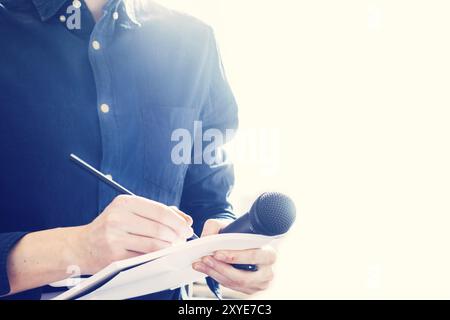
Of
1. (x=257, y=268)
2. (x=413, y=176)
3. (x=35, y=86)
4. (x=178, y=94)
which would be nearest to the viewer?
(x=257, y=268)

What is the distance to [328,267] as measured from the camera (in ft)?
4.33

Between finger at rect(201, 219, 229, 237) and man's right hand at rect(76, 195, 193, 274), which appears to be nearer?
man's right hand at rect(76, 195, 193, 274)

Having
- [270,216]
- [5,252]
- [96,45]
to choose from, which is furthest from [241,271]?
[96,45]

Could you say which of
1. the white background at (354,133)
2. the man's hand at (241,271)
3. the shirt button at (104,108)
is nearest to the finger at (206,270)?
the man's hand at (241,271)

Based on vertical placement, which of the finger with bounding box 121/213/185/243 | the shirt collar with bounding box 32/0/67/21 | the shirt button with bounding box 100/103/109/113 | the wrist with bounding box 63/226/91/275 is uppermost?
the shirt collar with bounding box 32/0/67/21

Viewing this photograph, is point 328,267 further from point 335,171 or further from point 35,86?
point 35,86

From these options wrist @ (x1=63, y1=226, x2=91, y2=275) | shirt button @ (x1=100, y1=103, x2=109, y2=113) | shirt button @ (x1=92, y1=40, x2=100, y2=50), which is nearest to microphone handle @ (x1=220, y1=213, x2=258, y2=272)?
wrist @ (x1=63, y1=226, x2=91, y2=275)

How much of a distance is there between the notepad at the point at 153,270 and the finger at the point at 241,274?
0.02m

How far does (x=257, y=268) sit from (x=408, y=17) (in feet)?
3.61

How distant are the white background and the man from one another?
46 cm

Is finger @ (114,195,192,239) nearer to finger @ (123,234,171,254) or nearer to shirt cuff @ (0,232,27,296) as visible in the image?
finger @ (123,234,171,254)

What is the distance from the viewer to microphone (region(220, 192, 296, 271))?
1.51 feet

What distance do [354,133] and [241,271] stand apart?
2.82 ft

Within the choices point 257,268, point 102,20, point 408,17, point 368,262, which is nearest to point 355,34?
point 408,17
